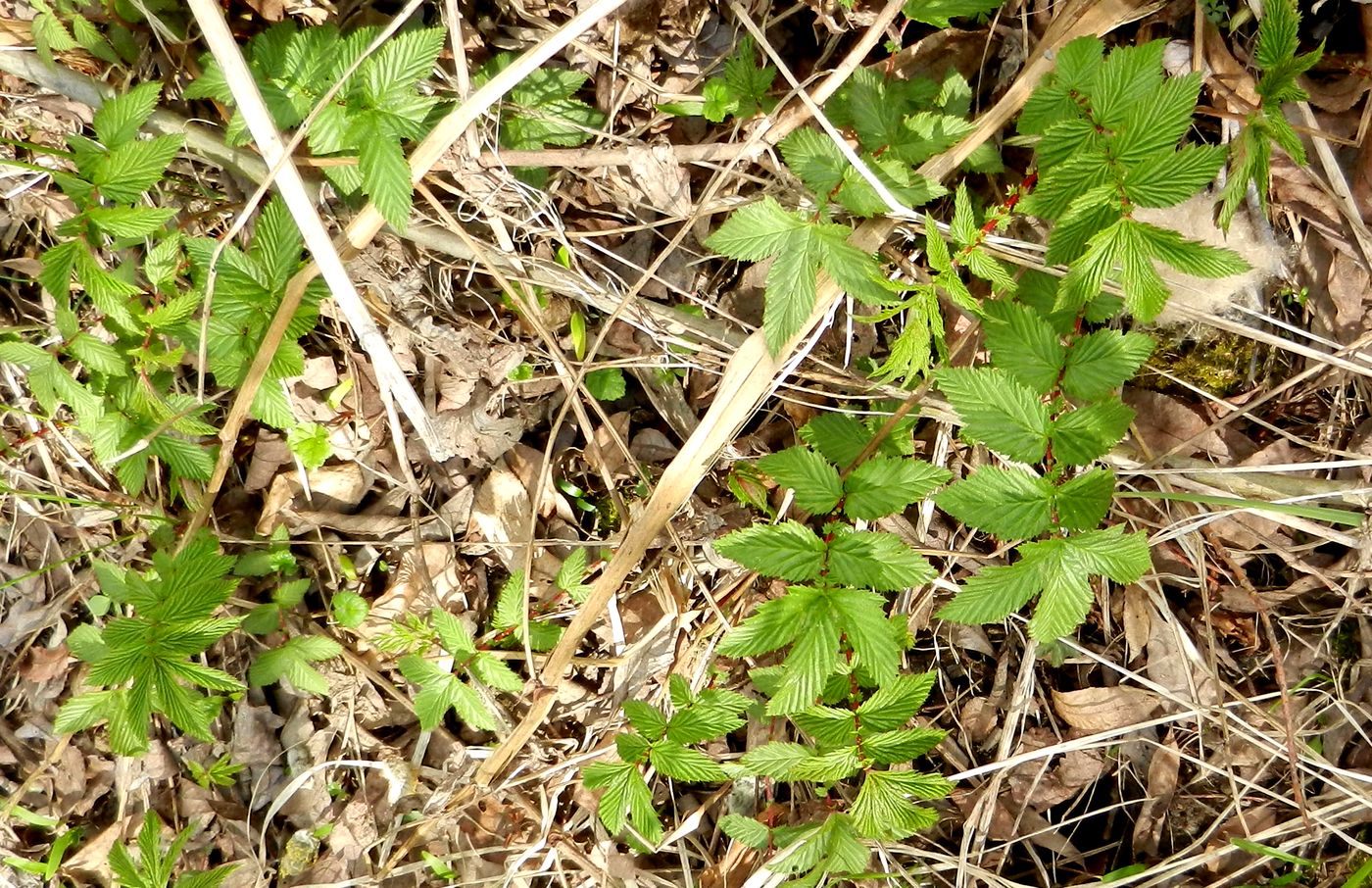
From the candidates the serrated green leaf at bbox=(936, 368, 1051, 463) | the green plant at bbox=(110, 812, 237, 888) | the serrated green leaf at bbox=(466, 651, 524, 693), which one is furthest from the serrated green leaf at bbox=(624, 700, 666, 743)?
the green plant at bbox=(110, 812, 237, 888)

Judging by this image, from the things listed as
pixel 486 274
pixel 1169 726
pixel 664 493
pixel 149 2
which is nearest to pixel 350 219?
pixel 486 274

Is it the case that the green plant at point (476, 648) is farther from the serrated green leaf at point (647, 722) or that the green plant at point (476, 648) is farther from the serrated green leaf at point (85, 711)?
the serrated green leaf at point (85, 711)

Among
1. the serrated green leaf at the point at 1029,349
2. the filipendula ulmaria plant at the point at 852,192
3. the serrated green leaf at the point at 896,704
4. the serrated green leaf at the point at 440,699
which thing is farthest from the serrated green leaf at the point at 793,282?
the serrated green leaf at the point at 440,699

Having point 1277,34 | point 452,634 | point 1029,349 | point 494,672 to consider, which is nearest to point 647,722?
point 494,672

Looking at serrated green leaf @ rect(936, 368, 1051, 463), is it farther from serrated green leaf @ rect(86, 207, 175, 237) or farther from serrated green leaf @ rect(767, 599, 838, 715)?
serrated green leaf @ rect(86, 207, 175, 237)

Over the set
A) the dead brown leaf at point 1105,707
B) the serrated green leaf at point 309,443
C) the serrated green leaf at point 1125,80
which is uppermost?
the serrated green leaf at point 1125,80

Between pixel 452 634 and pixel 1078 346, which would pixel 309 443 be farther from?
pixel 1078 346
